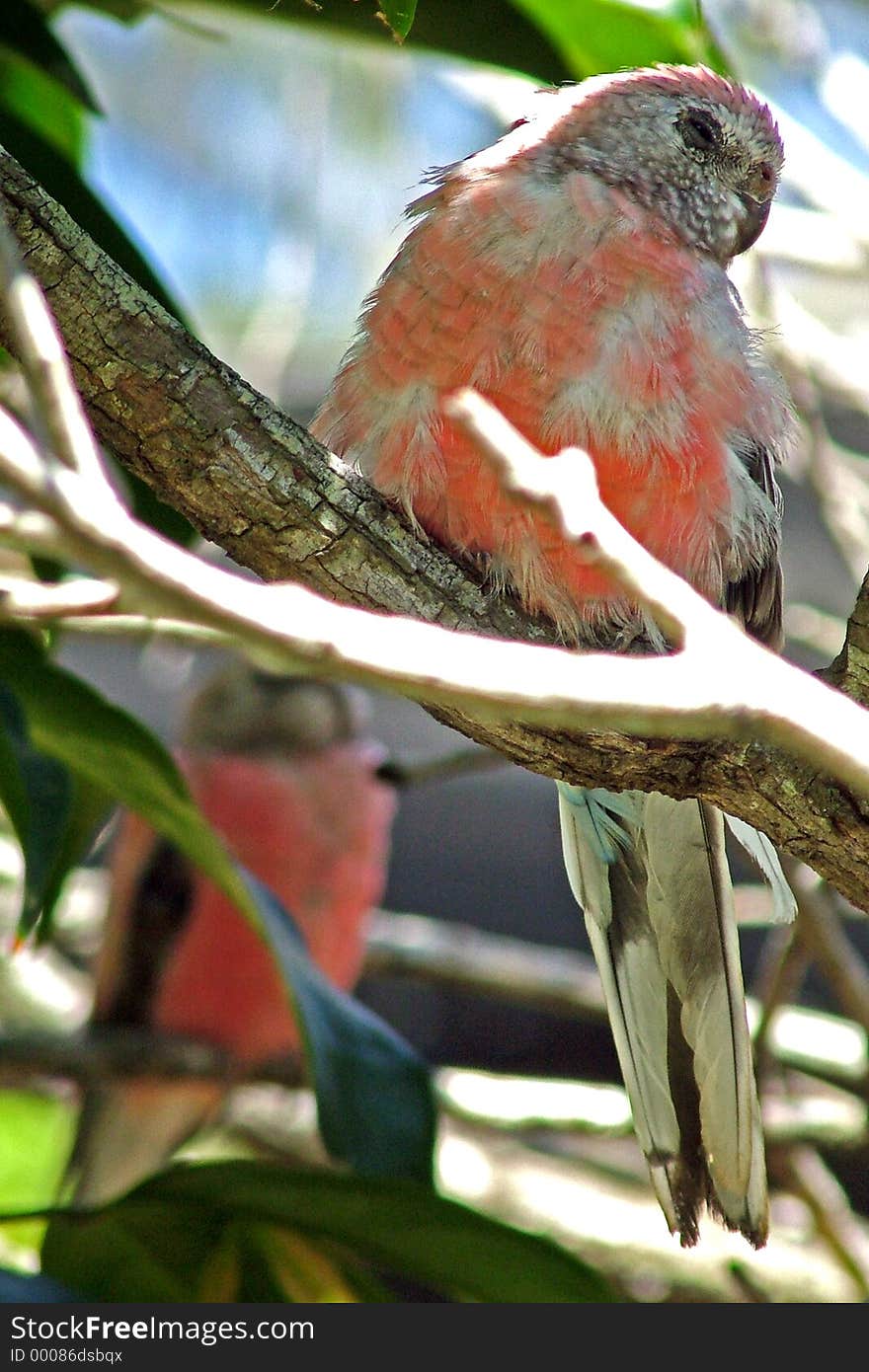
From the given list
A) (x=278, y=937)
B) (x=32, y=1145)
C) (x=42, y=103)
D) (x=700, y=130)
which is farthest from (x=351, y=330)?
(x=32, y=1145)

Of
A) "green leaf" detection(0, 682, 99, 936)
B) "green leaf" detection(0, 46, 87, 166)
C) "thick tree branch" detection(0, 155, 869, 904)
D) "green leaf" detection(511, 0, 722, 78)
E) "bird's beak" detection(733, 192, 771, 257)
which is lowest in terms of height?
"green leaf" detection(0, 682, 99, 936)

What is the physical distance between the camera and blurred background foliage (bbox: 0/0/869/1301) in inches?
75.7

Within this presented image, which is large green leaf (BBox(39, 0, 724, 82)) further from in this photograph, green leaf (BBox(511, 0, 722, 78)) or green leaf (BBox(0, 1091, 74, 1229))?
green leaf (BBox(0, 1091, 74, 1229))

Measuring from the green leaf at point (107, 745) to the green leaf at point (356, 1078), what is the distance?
9 centimetres

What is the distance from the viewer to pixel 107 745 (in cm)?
179

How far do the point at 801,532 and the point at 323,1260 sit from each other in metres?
3.49

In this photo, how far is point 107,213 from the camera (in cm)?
191

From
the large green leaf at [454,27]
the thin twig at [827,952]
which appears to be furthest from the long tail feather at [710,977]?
the large green leaf at [454,27]

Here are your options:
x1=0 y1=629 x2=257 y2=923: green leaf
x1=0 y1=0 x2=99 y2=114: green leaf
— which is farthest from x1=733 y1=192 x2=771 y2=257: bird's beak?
x1=0 y1=629 x2=257 y2=923: green leaf

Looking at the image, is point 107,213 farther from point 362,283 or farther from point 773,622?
point 362,283

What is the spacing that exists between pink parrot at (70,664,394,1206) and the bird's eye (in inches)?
74.2

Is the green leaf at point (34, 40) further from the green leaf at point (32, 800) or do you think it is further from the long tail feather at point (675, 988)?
the long tail feather at point (675, 988)

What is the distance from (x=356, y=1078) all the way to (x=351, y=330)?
1.45 meters

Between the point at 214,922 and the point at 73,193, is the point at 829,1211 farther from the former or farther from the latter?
the point at 73,193
